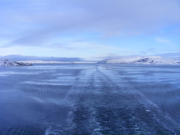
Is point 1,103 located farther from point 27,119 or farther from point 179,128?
point 179,128

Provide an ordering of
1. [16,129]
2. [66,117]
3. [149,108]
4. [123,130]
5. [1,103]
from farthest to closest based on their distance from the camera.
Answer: [1,103] → [149,108] → [66,117] → [16,129] → [123,130]

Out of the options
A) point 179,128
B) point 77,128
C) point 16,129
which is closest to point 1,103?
point 16,129

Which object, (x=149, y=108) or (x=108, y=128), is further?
(x=149, y=108)

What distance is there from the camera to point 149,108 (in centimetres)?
974

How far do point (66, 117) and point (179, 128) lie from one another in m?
4.74

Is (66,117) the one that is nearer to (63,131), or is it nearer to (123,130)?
(63,131)

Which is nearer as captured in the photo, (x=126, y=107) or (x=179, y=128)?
(x=179, y=128)

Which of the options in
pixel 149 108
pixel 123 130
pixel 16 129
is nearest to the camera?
pixel 123 130

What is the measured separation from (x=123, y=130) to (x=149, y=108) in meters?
3.83

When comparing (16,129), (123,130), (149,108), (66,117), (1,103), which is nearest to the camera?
(123,130)

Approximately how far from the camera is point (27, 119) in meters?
8.20

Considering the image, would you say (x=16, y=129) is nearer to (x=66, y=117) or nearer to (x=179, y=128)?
(x=66, y=117)

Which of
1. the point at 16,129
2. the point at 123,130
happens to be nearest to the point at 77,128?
the point at 123,130

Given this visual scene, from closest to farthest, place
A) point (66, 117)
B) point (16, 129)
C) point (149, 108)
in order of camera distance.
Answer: point (16, 129) → point (66, 117) → point (149, 108)
